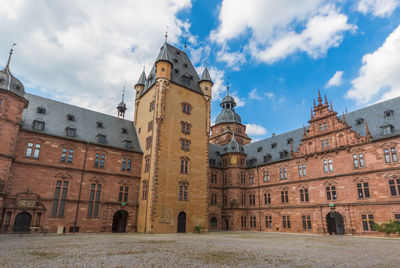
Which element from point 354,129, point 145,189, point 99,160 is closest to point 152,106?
point 99,160

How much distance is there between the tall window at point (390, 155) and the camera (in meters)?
29.4

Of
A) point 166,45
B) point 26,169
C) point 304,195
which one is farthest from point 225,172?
point 26,169

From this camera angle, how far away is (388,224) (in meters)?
28.2

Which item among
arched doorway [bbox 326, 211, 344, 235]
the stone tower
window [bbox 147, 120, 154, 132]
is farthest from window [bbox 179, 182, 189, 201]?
arched doorway [bbox 326, 211, 344, 235]

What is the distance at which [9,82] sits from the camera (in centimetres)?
2667

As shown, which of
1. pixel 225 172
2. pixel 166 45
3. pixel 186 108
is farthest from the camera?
pixel 225 172

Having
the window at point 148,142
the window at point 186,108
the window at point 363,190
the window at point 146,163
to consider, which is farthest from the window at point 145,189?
the window at point 363,190

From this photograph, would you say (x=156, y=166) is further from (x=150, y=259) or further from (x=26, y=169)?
(x=150, y=259)

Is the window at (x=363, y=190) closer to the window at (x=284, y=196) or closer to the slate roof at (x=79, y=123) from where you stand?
the window at (x=284, y=196)

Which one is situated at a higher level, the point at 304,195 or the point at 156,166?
the point at 156,166

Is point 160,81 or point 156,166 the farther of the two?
point 160,81

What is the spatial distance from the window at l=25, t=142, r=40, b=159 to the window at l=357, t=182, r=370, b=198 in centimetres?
3808

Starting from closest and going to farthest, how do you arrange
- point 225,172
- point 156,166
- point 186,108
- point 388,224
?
1. point 388,224
2. point 156,166
3. point 186,108
4. point 225,172

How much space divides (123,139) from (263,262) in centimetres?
2993
